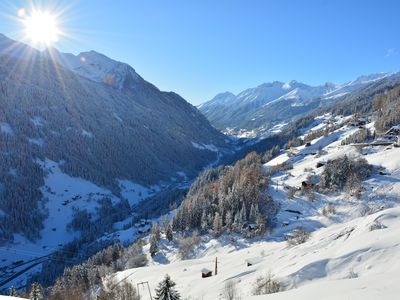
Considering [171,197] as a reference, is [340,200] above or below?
below

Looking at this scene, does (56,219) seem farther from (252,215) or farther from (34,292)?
(34,292)

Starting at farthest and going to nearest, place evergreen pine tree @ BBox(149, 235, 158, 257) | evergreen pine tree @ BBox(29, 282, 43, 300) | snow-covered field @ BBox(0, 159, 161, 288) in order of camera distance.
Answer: snow-covered field @ BBox(0, 159, 161, 288) < evergreen pine tree @ BBox(149, 235, 158, 257) < evergreen pine tree @ BBox(29, 282, 43, 300)

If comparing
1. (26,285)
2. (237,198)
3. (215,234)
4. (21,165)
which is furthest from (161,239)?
(21,165)

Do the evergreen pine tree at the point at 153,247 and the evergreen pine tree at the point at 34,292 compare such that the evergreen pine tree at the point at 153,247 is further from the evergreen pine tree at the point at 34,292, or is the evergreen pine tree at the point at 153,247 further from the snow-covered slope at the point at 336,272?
the evergreen pine tree at the point at 34,292

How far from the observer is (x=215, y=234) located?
7388cm

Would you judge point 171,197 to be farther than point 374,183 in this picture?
Yes

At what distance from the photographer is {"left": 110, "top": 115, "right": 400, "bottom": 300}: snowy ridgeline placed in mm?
19312

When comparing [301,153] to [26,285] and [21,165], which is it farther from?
[21,165]

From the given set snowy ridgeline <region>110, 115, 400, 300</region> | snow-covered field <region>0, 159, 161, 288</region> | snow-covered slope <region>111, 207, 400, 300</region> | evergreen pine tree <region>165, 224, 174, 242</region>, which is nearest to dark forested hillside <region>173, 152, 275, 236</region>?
snowy ridgeline <region>110, 115, 400, 300</region>

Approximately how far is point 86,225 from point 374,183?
121 metres

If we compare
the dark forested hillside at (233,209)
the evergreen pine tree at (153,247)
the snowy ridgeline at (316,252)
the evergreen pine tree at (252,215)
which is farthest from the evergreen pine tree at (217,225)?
the evergreen pine tree at (153,247)

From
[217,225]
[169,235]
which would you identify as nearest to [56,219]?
[169,235]

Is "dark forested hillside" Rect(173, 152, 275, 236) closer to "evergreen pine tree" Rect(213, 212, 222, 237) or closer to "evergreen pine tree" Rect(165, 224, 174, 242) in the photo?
"evergreen pine tree" Rect(213, 212, 222, 237)

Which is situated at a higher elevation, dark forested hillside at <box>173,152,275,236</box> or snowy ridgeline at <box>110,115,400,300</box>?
dark forested hillside at <box>173,152,275,236</box>
